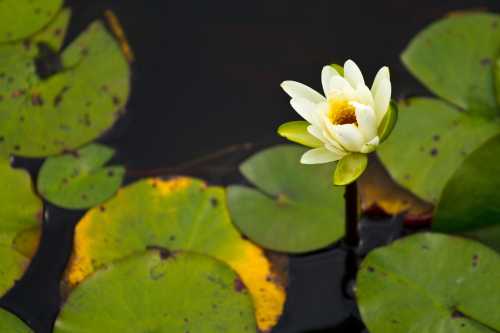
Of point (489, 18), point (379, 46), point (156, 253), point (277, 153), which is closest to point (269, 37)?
point (379, 46)

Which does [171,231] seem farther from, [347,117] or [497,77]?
[497,77]

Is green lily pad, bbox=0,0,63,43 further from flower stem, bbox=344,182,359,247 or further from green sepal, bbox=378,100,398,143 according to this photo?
green sepal, bbox=378,100,398,143

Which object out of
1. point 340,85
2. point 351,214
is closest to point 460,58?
point 351,214

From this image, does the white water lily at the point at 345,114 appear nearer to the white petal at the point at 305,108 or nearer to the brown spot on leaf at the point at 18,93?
the white petal at the point at 305,108

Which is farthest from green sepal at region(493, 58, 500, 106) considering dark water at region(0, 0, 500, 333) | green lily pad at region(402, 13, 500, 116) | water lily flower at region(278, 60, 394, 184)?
water lily flower at region(278, 60, 394, 184)

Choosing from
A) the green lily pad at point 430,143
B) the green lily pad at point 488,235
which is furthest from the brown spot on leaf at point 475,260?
the green lily pad at point 430,143

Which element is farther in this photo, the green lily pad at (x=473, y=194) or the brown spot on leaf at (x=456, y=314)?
the green lily pad at (x=473, y=194)
